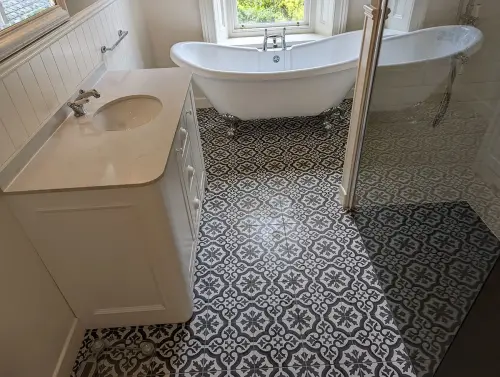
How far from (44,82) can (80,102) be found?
0.63 ft

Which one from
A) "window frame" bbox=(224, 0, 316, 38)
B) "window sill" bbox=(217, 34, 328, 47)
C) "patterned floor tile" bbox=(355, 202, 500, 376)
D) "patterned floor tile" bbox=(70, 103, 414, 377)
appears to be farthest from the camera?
"window frame" bbox=(224, 0, 316, 38)

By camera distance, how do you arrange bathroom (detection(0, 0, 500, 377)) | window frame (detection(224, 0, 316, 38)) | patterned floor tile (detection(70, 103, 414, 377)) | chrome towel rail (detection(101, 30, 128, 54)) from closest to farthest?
bathroom (detection(0, 0, 500, 377))
patterned floor tile (detection(70, 103, 414, 377))
chrome towel rail (detection(101, 30, 128, 54))
window frame (detection(224, 0, 316, 38))

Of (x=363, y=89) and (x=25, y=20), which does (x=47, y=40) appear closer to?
(x=25, y=20)

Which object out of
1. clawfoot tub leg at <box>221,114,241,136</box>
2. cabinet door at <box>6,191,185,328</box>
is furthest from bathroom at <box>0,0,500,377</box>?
clawfoot tub leg at <box>221,114,241,136</box>

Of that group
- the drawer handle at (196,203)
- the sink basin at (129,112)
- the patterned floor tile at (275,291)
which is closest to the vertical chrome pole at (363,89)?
the patterned floor tile at (275,291)

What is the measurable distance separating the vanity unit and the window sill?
1.67m

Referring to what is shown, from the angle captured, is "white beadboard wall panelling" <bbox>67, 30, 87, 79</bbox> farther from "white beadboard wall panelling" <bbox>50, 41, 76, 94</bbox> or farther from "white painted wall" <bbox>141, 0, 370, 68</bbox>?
"white painted wall" <bbox>141, 0, 370, 68</bbox>

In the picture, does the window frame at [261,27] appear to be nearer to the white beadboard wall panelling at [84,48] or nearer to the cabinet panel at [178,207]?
the white beadboard wall panelling at [84,48]

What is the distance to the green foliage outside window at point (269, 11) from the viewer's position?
328cm

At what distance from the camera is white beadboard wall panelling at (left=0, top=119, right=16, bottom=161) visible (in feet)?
3.65

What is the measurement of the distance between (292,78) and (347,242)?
3.90 feet

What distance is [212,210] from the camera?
88.2 inches

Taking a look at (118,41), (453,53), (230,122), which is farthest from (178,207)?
(453,53)

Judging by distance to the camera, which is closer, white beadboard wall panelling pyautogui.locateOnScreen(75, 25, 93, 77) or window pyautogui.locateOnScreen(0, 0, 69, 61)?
window pyautogui.locateOnScreen(0, 0, 69, 61)
